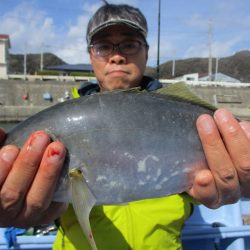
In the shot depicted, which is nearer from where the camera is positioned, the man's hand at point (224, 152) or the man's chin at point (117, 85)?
the man's hand at point (224, 152)

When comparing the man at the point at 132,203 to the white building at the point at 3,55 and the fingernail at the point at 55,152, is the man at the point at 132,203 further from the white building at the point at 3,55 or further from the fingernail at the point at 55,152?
the white building at the point at 3,55

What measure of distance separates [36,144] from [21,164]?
17 centimetres

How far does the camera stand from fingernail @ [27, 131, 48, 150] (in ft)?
7.92

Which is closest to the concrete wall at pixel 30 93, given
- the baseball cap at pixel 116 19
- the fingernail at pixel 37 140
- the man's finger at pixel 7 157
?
the baseball cap at pixel 116 19

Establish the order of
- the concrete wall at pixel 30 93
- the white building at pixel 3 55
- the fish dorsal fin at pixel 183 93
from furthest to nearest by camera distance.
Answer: the white building at pixel 3 55 → the concrete wall at pixel 30 93 → the fish dorsal fin at pixel 183 93

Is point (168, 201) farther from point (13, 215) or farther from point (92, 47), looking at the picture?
point (92, 47)

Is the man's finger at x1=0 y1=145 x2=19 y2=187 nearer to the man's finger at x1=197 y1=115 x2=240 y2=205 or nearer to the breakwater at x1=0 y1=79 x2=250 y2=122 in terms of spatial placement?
the man's finger at x1=197 y1=115 x2=240 y2=205

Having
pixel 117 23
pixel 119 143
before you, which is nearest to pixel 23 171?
pixel 119 143

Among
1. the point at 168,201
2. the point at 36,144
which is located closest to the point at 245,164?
the point at 168,201

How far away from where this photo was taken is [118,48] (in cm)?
355

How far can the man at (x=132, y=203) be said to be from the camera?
8.23ft

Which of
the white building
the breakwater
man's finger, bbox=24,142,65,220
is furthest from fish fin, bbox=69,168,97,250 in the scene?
the white building

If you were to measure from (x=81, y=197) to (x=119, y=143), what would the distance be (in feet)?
1.31

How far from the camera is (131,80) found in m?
3.62
